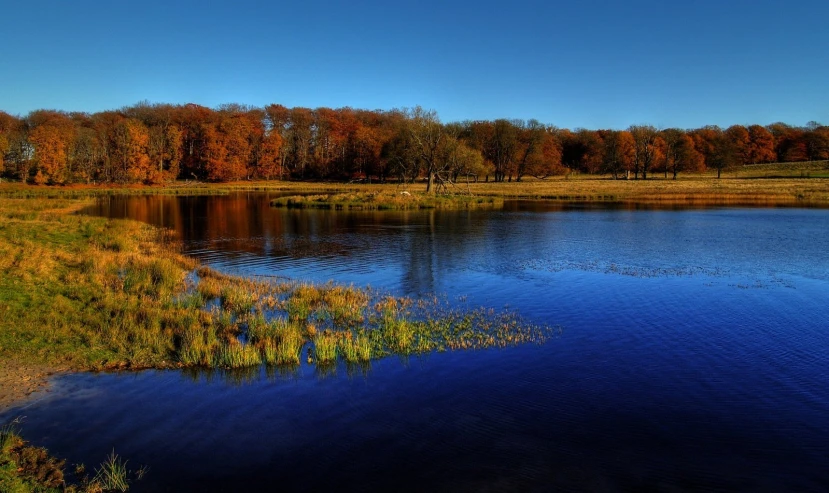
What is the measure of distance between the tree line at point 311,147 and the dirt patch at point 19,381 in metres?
69.2

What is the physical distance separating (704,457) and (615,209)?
5058cm

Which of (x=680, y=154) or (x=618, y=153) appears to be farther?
(x=618, y=153)

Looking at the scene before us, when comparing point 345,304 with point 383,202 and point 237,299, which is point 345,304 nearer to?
point 237,299

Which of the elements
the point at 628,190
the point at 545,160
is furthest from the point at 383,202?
the point at 545,160

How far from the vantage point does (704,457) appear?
8133 millimetres

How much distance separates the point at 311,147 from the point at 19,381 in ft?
362

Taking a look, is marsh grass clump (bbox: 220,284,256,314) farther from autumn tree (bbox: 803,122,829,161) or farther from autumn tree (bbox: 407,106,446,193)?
autumn tree (bbox: 803,122,829,161)

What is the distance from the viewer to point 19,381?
9945 mm

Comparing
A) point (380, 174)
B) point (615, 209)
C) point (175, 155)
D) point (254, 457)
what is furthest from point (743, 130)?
point (254, 457)

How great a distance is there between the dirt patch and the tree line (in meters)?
69.2

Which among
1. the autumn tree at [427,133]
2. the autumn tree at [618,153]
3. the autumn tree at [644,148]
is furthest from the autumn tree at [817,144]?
the autumn tree at [427,133]

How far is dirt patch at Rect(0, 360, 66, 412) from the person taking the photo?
929 cm

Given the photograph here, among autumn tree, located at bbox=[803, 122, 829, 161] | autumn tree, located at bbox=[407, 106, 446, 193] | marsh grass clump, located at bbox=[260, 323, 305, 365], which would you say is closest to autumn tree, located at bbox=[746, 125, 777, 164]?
autumn tree, located at bbox=[803, 122, 829, 161]

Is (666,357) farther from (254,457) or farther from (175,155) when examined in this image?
(175,155)
